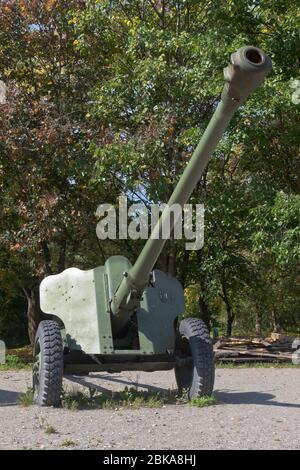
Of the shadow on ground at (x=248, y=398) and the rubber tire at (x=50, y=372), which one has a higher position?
the rubber tire at (x=50, y=372)

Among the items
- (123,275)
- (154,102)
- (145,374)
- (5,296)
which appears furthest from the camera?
(5,296)

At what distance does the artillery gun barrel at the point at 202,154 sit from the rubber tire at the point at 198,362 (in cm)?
78

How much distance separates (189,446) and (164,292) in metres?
3.31

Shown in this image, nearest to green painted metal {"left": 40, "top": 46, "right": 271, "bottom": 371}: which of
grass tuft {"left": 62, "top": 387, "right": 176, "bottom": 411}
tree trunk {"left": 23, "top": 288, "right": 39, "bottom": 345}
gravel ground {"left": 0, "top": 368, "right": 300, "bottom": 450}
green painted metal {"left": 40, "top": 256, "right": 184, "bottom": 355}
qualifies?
green painted metal {"left": 40, "top": 256, "right": 184, "bottom": 355}

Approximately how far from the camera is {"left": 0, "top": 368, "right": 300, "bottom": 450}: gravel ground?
5.88 m

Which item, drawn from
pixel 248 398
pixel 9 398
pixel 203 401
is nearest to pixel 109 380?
pixel 9 398

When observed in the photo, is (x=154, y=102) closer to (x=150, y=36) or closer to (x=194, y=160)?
(x=150, y=36)

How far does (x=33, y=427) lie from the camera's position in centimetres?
664

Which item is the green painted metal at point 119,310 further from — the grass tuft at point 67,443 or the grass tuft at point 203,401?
the grass tuft at point 67,443

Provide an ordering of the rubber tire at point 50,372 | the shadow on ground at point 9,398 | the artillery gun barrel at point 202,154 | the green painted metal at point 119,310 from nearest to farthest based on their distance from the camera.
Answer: the artillery gun barrel at point 202,154, the rubber tire at point 50,372, the green painted metal at point 119,310, the shadow on ground at point 9,398

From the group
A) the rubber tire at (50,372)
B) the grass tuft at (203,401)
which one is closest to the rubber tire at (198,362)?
the grass tuft at (203,401)

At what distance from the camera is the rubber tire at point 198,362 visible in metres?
8.24

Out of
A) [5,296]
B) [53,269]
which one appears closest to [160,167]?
[53,269]

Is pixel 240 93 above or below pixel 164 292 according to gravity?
above
